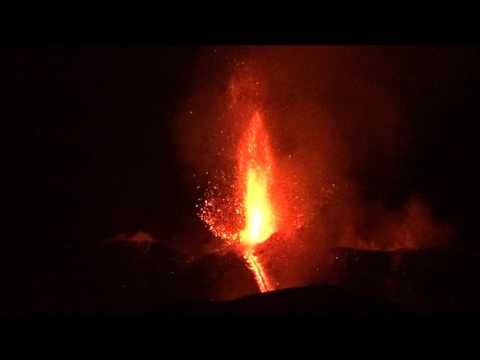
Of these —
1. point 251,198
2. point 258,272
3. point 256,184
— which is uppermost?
point 256,184

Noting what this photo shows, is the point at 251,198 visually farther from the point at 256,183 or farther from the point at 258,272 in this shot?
the point at 258,272

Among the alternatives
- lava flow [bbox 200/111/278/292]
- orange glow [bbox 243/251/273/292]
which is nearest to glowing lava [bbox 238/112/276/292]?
lava flow [bbox 200/111/278/292]

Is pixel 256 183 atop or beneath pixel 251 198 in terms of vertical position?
atop

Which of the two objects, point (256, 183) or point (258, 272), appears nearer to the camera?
point (258, 272)

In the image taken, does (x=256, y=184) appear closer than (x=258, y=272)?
No

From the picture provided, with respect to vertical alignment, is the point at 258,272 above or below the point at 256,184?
below

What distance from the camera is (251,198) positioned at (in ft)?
26.7

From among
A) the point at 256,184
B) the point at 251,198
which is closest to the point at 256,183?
the point at 256,184

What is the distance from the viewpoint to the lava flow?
25.9 ft

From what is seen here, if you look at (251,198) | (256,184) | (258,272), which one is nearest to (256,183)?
(256,184)

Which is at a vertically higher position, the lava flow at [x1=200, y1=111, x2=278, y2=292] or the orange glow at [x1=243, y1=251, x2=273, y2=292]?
the lava flow at [x1=200, y1=111, x2=278, y2=292]

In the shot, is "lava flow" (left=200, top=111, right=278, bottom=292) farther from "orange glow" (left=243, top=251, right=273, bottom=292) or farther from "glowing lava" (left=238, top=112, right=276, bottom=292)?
"orange glow" (left=243, top=251, right=273, bottom=292)

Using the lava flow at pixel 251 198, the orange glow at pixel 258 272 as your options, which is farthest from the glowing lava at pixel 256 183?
the orange glow at pixel 258 272

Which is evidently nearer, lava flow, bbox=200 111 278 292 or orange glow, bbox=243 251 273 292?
orange glow, bbox=243 251 273 292
